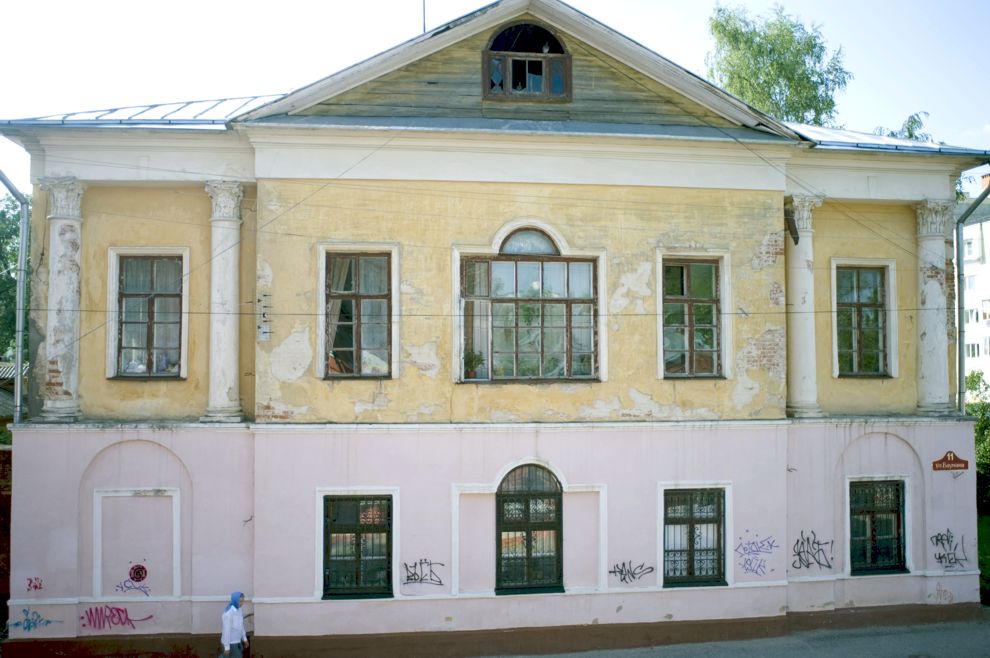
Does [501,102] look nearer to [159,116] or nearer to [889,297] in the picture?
[159,116]

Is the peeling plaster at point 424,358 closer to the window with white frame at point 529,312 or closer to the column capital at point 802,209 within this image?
the window with white frame at point 529,312

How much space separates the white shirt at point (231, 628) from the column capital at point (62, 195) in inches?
233

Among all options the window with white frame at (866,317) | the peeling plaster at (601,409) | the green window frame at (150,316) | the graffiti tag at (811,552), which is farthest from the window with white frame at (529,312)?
the window with white frame at (866,317)

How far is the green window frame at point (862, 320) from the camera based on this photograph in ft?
43.0

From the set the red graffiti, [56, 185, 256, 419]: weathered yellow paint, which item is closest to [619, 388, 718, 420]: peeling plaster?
[56, 185, 256, 419]: weathered yellow paint

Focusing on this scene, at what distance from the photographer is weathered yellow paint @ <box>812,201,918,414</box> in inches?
509

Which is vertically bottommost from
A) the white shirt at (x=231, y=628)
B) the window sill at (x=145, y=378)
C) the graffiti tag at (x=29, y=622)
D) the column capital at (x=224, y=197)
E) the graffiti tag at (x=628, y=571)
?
the graffiti tag at (x=29, y=622)

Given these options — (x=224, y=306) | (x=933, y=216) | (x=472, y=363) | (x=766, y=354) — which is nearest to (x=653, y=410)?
(x=766, y=354)

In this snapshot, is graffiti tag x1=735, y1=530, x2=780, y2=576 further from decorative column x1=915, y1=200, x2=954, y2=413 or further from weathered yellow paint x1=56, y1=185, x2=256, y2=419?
weathered yellow paint x1=56, y1=185, x2=256, y2=419

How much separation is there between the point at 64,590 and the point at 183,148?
20.9ft

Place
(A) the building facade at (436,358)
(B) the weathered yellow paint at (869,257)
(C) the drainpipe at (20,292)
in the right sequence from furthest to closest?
(B) the weathered yellow paint at (869,257) → (C) the drainpipe at (20,292) → (A) the building facade at (436,358)

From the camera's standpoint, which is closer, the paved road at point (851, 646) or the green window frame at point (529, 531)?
the paved road at point (851, 646)

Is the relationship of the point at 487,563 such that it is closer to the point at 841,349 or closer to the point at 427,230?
the point at 427,230

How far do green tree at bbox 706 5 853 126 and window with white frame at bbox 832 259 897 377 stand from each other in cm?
1131
